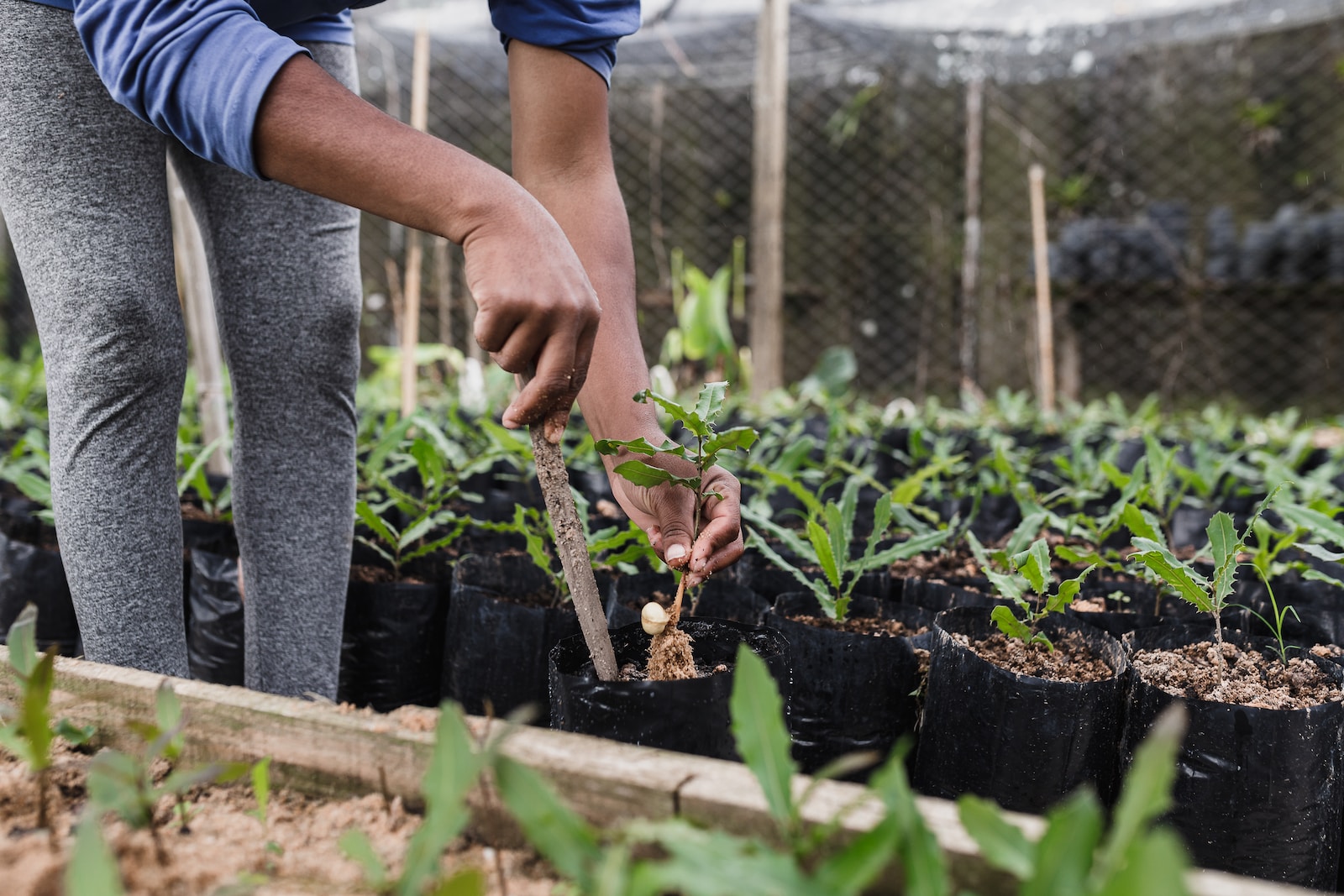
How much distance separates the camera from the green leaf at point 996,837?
45cm

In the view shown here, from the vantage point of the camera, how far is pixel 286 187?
1.12 metres

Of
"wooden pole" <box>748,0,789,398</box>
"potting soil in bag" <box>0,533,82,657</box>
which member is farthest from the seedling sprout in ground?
"wooden pole" <box>748,0,789,398</box>

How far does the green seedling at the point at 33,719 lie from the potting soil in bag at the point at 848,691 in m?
0.67

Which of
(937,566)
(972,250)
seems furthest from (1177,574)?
(972,250)

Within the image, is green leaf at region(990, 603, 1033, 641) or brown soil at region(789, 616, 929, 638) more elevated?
green leaf at region(990, 603, 1033, 641)

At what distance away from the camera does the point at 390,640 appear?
1357mm

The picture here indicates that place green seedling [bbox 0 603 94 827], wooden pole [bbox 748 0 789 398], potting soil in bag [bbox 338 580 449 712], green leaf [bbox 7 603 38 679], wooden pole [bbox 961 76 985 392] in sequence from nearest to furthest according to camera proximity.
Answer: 1. green seedling [bbox 0 603 94 827]
2. green leaf [bbox 7 603 38 679]
3. potting soil in bag [bbox 338 580 449 712]
4. wooden pole [bbox 748 0 789 398]
5. wooden pole [bbox 961 76 985 392]

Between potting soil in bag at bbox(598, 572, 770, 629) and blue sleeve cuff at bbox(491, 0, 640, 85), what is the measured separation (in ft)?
1.96

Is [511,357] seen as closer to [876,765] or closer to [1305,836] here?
[876,765]

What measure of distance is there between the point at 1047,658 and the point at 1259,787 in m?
0.22

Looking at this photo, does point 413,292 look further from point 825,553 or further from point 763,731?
point 763,731

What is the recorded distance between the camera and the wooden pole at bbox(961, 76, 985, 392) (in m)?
5.26

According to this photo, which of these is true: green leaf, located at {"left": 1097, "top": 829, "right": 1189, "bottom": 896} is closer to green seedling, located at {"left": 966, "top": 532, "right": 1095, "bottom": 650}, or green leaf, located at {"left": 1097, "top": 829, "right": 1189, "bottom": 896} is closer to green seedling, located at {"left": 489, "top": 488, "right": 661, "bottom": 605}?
green seedling, located at {"left": 966, "top": 532, "right": 1095, "bottom": 650}

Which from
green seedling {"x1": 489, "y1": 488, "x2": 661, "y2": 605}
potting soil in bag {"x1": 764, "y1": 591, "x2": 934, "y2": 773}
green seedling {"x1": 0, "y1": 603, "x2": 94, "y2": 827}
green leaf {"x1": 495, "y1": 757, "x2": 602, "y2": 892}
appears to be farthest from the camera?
green seedling {"x1": 489, "y1": 488, "x2": 661, "y2": 605}
